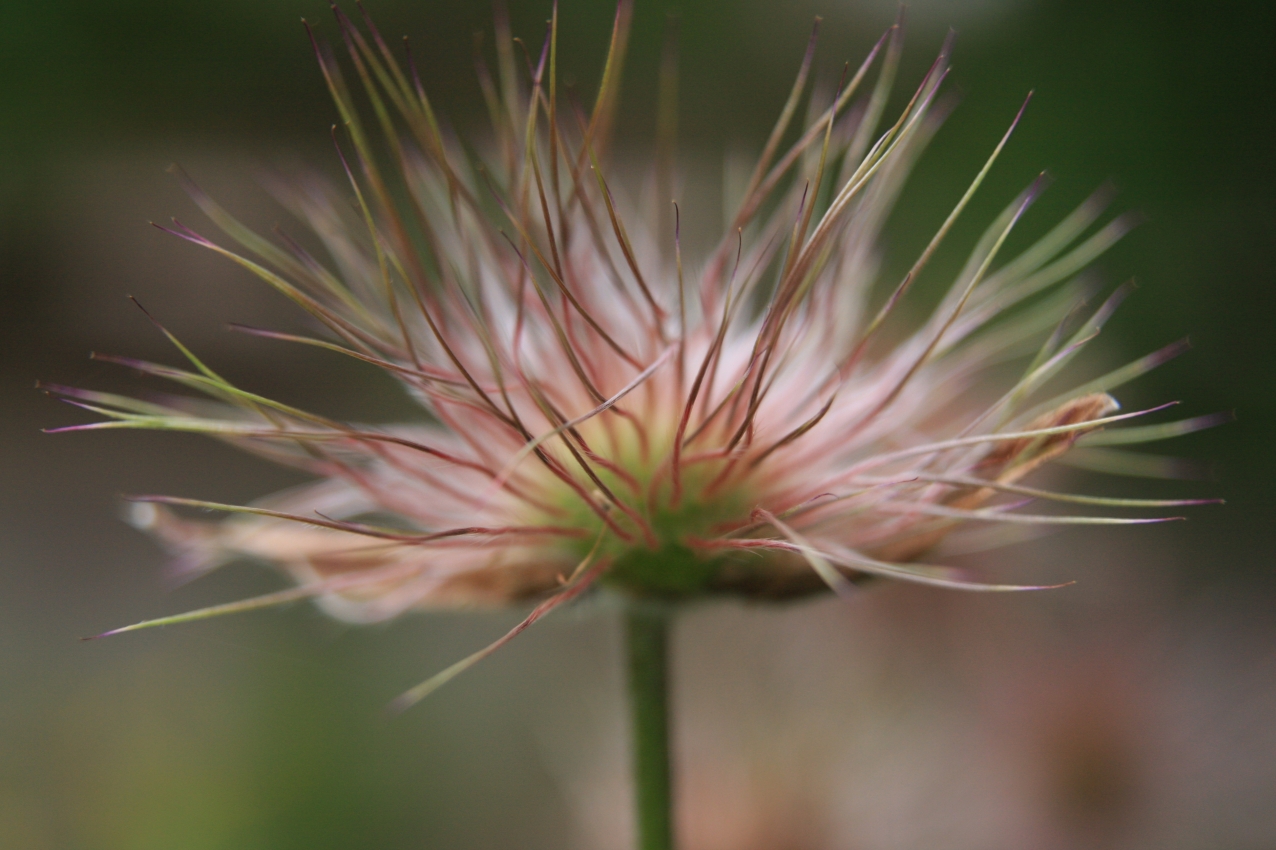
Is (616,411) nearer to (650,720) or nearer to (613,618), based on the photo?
(650,720)

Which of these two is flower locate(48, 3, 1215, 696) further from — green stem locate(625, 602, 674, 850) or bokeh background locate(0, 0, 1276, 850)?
bokeh background locate(0, 0, 1276, 850)

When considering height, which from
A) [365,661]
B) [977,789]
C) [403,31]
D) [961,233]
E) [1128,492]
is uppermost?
[403,31]

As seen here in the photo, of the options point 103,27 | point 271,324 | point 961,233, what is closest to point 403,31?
point 103,27

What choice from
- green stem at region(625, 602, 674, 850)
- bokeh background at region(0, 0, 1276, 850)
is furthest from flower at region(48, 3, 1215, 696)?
bokeh background at region(0, 0, 1276, 850)

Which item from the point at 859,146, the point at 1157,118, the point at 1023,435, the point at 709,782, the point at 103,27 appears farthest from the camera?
the point at 103,27

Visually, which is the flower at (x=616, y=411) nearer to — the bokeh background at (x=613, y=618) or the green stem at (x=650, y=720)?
the green stem at (x=650, y=720)

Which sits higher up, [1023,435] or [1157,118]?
[1157,118]

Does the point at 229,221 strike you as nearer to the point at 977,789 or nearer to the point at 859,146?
the point at 859,146

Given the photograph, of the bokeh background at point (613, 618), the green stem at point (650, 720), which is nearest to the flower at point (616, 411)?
the green stem at point (650, 720)
